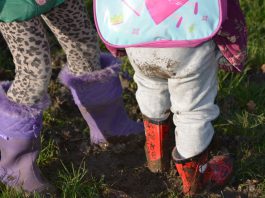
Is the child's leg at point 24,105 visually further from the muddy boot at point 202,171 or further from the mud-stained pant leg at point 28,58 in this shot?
the muddy boot at point 202,171

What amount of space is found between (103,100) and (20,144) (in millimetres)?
479

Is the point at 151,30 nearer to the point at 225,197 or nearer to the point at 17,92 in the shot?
the point at 17,92

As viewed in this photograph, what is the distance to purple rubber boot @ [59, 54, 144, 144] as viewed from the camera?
9.05 ft

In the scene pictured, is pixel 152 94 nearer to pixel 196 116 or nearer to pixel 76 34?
pixel 196 116

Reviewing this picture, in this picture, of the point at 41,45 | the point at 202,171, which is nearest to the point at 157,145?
the point at 202,171

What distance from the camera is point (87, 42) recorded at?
104 inches

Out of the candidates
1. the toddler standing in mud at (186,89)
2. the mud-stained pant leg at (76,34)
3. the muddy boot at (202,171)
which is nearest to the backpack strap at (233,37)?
the toddler standing in mud at (186,89)

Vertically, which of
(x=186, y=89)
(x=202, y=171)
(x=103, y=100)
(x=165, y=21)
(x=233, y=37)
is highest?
(x=165, y=21)

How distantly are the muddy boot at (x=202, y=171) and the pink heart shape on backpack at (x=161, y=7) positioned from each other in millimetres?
706

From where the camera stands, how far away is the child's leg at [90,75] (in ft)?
8.25

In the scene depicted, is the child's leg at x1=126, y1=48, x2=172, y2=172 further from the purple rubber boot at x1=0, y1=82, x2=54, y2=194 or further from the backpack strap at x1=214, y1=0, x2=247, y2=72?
the purple rubber boot at x1=0, y1=82, x2=54, y2=194

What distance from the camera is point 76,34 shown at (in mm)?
2586

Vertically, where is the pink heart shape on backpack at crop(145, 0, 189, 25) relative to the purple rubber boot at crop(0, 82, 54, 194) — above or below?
above

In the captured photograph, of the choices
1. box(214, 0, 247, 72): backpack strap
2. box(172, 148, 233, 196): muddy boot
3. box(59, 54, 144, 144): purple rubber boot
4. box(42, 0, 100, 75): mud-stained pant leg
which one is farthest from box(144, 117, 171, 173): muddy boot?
box(214, 0, 247, 72): backpack strap
